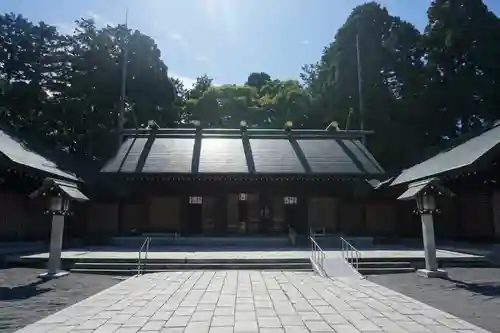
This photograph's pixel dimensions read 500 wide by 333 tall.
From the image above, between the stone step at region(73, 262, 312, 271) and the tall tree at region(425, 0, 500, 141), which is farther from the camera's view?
the tall tree at region(425, 0, 500, 141)

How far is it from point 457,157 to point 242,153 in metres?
9.66

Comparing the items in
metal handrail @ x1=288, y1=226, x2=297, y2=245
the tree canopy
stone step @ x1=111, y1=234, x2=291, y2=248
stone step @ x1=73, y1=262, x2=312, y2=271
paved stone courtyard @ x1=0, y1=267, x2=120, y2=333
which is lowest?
paved stone courtyard @ x1=0, y1=267, x2=120, y2=333

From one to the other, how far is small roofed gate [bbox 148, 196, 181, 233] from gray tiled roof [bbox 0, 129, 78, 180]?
362 centimetres

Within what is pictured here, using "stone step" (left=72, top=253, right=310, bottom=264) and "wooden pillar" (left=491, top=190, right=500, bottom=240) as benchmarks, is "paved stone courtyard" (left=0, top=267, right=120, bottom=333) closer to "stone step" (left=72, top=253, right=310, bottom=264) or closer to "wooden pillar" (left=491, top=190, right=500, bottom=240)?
"stone step" (left=72, top=253, right=310, bottom=264)

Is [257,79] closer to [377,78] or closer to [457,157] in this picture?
[377,78]

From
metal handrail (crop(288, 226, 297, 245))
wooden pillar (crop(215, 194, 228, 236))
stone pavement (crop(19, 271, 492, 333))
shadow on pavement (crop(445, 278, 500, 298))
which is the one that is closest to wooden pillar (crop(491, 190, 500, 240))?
shadow on pavement (crop(445, 278, 500, 298))

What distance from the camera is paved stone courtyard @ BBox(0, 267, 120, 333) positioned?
6156 millimetres

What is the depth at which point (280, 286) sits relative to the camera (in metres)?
8.52

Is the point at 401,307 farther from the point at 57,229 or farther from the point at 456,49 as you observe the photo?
the point at 456,49

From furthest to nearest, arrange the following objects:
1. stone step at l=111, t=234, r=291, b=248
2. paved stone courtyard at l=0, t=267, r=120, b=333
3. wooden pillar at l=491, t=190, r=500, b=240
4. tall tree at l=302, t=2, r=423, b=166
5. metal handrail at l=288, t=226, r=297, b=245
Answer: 1. tall tree at l=302, t=2, r=423, b=166
2. stone step at l=111, t=234, r=291, b=248
3. metal handrail at l=288, t=226, r=297, b=245
4. wooden pillar at l=491, t=190, r=500, b=240
5. paved stone courtyard at l=0, t=267, r=120, b=333

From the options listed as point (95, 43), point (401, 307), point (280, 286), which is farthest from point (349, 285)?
point (95, 43)

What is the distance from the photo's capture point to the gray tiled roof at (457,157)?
45.5 feet

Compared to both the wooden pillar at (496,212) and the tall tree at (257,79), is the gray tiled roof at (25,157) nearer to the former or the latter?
the wooden pillar at (496,212)

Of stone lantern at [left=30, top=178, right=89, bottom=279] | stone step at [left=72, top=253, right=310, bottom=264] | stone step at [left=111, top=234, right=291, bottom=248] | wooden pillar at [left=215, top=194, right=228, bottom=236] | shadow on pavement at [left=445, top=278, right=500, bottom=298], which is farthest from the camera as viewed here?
wooden pillar at [left=215, top=194, right=228, bottom=236]
